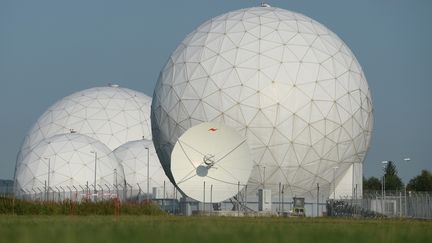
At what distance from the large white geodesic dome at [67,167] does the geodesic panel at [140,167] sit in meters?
6.20

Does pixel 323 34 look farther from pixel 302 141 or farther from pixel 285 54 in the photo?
pixel 302 141

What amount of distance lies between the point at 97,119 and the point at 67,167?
17.8m

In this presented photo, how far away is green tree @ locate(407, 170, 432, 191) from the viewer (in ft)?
372

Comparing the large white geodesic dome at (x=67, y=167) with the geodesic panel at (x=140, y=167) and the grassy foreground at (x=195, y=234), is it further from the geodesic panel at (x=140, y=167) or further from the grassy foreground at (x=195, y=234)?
the grassy foreground at (x=195, y=234)

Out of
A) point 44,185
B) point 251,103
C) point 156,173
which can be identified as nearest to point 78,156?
point 44,185

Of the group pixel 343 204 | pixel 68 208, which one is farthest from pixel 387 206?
pixel 68 208

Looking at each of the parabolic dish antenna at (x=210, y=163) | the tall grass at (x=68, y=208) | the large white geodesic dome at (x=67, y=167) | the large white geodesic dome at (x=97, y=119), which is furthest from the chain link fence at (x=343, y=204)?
the large white geodesic dome at (x=97, y=119)

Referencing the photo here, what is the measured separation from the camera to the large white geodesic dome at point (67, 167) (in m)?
79.8

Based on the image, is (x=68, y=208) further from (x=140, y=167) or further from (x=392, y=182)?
(x=392, y=182)

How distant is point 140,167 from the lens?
296 ft

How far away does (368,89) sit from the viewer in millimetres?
71250

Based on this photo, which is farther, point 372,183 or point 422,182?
point 372,183

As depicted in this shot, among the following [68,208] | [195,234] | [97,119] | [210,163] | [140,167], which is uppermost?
[97,119]

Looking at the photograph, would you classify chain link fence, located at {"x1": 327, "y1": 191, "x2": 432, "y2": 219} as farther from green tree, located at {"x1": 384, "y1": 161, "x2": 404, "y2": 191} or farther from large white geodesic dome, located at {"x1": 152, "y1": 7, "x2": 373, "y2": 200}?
green tree, located at {"x1": 384, "y1": 161, "x2": 404, "y2": 191}
